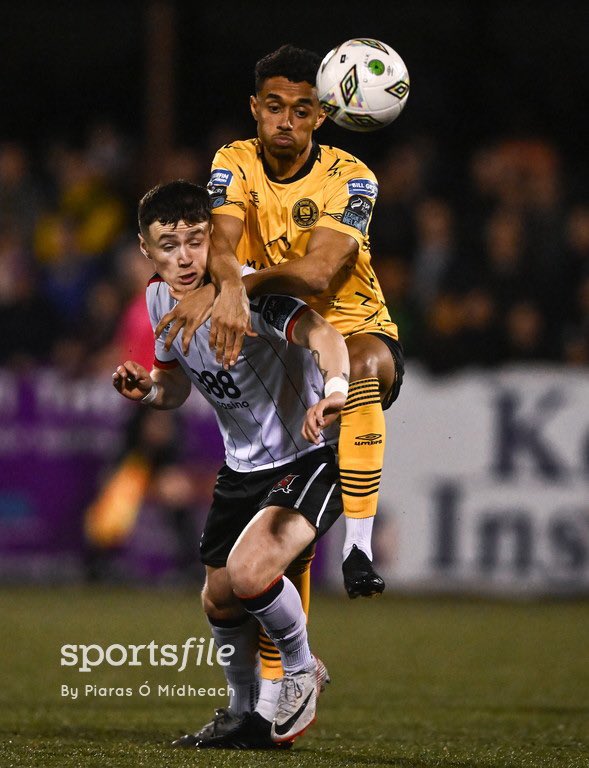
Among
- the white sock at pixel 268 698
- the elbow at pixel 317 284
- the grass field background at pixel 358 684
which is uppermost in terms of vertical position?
the elbow at pixel 317 284

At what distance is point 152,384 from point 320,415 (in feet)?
3.33

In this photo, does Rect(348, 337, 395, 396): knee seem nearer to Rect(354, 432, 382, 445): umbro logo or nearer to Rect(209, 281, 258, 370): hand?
Rect(354, 432, 382, 445): umbro logo

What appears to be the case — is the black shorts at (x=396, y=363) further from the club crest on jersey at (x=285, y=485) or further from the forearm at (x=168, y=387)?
the forearm at (x=168, y=387)

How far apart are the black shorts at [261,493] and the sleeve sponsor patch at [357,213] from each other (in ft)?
2.94

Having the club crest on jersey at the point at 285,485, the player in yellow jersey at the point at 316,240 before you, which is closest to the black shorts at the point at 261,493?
the club crest on jersey at the point at 285,485

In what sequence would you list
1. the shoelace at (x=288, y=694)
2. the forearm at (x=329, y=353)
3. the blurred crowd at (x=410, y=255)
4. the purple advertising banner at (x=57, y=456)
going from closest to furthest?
the forearm at (x=329, y=353) < the shoelace at (x=288, y=694) < the purple advertising banner at (x=57, y=456) < the blurred crowd at (x=410, y=255)

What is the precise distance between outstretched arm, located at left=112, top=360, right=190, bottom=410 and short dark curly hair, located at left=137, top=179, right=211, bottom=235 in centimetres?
54

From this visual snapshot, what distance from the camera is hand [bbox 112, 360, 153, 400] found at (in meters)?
5.72

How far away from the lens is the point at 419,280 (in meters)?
12.6

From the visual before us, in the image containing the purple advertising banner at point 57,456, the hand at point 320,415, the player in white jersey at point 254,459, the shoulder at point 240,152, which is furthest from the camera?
the purple advertising banner at point 57,456

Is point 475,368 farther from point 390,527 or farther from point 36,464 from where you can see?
point 36,464

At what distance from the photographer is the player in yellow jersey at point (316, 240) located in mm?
5676

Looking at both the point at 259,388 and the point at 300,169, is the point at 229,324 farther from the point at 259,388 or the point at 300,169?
the point at 300,169

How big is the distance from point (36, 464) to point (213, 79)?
21.8 feet
